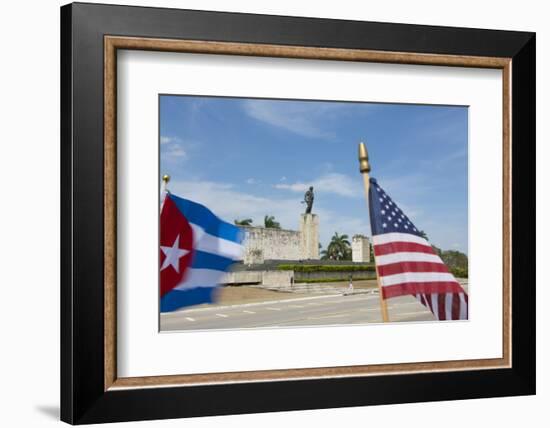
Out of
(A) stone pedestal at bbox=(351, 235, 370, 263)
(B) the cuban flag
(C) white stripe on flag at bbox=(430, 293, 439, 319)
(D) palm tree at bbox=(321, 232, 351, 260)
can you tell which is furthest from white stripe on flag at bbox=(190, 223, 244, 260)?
(C) white stripe on flag at bbox=(430, 293, 439, 319)

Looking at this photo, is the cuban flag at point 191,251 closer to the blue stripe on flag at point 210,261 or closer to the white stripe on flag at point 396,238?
the blue stripe on flag at point 210,261

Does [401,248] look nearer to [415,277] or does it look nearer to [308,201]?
[415,277]

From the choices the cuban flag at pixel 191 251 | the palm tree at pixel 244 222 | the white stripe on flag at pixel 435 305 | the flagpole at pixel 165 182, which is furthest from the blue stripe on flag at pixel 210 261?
the white stripe on flag at pixel 435 305

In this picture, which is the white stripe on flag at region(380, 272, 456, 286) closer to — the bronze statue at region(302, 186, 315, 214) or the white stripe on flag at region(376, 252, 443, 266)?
the white stripe on flag at region(376, 252, 443, 266)

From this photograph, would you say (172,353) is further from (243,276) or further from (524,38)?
(524,38)

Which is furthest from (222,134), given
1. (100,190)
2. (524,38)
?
(524,38)
